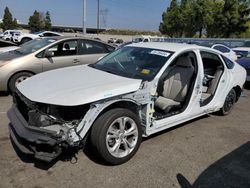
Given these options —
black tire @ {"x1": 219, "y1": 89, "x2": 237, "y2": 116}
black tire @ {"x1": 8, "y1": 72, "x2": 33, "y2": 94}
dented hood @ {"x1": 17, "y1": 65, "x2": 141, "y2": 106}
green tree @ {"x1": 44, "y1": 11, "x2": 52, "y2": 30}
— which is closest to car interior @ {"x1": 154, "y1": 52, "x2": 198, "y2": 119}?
dented hood @ {"x1": 17, "y1": 65, "x2": 141, "y2": 106}

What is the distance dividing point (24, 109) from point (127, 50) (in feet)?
6.97

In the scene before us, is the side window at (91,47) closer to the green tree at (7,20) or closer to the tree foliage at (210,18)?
the tree foliage at (210,18)

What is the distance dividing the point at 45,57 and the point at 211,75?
4.06 m

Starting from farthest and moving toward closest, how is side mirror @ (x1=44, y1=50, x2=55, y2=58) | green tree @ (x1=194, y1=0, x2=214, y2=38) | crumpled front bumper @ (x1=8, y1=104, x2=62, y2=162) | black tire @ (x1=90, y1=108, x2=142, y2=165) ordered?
green tree @ (x1=194, y1=0, x2=214, y2=38), side mirror @ (x1=44, y1=50, x2=55, y2=58), black tire @ (x1=90, y1=108, x2=142, y2=165), crumpled front bumper @ (x1=8, y1=104, x2=62, y2=162)

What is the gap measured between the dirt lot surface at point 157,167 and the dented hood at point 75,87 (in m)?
0.89

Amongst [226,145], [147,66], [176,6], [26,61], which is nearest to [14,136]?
[147,66]

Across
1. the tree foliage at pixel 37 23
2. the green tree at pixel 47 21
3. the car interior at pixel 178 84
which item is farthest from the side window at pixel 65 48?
the green tree at pixel 47 21

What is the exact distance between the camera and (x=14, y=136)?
11.0 feet

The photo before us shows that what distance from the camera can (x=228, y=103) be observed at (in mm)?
5727

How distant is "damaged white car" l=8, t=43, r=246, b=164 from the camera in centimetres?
309

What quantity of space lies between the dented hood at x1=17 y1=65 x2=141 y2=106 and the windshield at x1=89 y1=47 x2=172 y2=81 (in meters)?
0.22

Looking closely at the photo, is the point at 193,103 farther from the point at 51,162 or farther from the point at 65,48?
the point at 65,48

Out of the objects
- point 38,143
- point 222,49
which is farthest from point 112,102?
point 222,49

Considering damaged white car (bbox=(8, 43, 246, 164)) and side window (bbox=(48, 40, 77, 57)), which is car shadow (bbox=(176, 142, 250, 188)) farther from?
side window (bbox=(48, 40, 77, 57))
